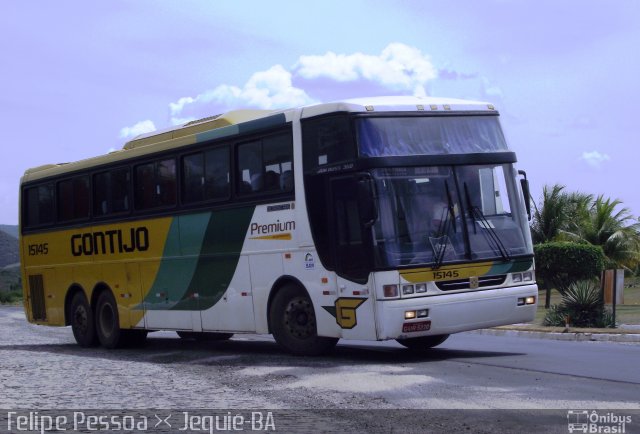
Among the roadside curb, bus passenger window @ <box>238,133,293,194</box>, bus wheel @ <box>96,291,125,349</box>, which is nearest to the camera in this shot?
bus passenger window @ <box>238,133,293,194</box>

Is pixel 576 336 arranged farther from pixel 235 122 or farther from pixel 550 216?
pixel 550 216

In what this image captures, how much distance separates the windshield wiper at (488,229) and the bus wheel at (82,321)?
30.9 feet

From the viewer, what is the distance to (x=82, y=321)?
861 inches

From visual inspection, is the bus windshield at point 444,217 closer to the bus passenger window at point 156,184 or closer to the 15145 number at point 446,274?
the 15145 number at point 446,274

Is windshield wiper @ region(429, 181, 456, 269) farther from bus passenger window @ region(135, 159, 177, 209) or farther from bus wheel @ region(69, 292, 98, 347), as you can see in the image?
bus wheel @ region(69, 292, 98, 347)

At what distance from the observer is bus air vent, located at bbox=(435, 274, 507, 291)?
14504 mm

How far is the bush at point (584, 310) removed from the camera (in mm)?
23094

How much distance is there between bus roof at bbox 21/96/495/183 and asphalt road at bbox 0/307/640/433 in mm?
3435

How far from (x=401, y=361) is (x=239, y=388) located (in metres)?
3.29

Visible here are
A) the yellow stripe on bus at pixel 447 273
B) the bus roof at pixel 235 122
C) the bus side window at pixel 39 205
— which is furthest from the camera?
the bus side window at pixel 39 205

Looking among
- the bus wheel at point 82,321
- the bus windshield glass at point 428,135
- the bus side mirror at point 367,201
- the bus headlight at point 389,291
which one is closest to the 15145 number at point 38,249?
the bus wheel at point 82,321

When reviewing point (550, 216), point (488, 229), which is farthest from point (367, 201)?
point (550, 216)

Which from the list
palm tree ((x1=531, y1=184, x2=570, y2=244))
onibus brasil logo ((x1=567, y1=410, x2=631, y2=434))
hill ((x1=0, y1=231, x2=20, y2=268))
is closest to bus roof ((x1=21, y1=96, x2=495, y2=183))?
onibus brasil logo ((x1=567, y1=410, x2=631, y2=434))

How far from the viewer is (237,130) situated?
16812 mm
